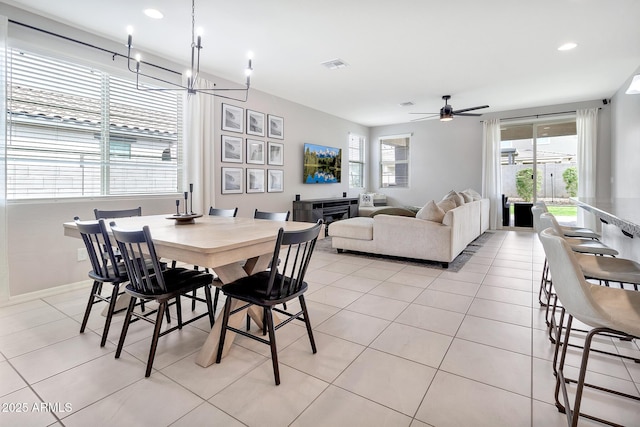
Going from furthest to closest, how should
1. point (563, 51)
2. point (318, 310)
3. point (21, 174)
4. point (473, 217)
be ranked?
point (473, 217), point (563, 51), point (21, 174), point (318, 310)

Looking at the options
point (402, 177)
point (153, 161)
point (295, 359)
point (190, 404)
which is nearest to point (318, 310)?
point (295, 359)

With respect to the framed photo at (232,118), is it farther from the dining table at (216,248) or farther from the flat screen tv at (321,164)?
the dining table at (216,248)

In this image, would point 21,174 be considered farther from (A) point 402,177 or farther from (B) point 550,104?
(B) point 550,104

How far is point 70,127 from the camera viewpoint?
10.6ft

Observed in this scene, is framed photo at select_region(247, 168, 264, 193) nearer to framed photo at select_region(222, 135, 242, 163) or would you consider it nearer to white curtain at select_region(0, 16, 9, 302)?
framed photo at select_region(222, 135, 242, 163)

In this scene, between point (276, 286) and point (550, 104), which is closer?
point (276, 286)

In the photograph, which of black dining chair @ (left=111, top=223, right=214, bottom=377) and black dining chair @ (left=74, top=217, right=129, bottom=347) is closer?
black dining chair @ (left=111, top=223, right=214, bottom=377)

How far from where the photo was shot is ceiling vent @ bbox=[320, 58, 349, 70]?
164 inches

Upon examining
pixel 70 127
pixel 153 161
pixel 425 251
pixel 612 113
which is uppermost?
pixel 612 113

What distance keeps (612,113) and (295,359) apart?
7372 mm

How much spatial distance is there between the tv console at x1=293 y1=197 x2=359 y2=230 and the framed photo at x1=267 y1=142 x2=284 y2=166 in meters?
0.86

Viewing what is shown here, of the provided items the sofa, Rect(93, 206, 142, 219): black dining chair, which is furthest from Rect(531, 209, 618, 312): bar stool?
Rect(93, 206, 142, 219): black dining chair

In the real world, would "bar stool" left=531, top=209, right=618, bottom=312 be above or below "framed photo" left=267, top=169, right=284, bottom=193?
below

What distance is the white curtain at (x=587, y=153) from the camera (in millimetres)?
6078
